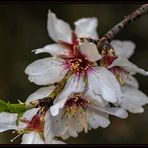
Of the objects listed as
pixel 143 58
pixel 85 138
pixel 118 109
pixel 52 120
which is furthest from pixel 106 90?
pixel 143 58

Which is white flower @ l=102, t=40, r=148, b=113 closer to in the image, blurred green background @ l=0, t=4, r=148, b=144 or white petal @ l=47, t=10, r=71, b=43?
white petal @ l=47, t=10, r=71, b=43

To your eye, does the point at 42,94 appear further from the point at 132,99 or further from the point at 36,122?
the point at 132,99

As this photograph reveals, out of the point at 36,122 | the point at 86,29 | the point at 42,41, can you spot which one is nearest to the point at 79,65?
the point at 36,122

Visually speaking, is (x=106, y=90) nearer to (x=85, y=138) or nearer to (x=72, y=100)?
(x=72, y=100)

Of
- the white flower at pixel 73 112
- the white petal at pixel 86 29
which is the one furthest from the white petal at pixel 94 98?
the white petal at pixel 86 29

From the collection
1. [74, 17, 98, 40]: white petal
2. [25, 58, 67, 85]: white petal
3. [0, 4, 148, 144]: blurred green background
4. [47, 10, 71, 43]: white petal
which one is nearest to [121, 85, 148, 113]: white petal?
[25, 58, 67, 85]: white petal
